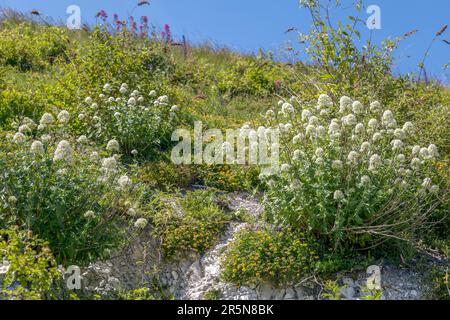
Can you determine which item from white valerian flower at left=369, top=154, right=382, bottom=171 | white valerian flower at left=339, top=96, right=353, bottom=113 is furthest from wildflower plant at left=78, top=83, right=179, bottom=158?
white valerian flower at left=369, top=154, right=382, bottom=171

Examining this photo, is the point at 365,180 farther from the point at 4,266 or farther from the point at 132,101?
the point at 132,101

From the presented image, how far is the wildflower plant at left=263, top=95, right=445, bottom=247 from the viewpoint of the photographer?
551 cm

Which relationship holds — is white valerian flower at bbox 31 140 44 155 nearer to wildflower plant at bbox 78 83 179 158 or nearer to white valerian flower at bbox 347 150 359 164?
wildflower plant at bbox 78 83 179 158

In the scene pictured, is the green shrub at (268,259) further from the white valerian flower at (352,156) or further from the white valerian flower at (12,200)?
the white valerian flower at (12,200)

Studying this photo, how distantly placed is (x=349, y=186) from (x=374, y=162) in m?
0.30

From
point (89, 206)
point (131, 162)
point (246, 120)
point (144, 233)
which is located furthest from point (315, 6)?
point (89, 206)

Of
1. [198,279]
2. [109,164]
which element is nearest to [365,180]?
[198,279]

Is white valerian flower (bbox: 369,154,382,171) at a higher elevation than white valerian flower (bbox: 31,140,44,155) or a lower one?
lower

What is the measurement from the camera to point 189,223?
20.2ft

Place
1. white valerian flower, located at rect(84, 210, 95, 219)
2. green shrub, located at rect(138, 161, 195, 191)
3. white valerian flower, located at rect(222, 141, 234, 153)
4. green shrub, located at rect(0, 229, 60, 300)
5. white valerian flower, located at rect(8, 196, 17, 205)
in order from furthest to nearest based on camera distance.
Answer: white valerian flower, located at rect(222, 141, 234, 153)
green shrub, located at rect(138, 161, 195, 191)
white valerian flower, located at rect(84, 210, 95, 219)
white valerian flower, located at rect(8, 196, 17, 205)
green shrub, located at rect(0, 229, 60, 300)

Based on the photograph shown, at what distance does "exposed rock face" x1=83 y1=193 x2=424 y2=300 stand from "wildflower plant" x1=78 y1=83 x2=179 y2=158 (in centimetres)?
171
